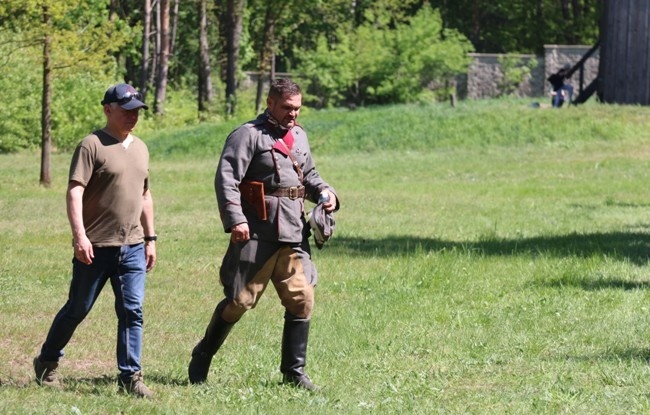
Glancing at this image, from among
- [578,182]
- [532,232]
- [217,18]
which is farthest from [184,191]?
[217,18]

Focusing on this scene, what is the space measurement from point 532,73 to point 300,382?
52299 mm

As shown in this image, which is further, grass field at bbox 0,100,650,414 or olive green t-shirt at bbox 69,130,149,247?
grass field at bbox 0,100,650,414

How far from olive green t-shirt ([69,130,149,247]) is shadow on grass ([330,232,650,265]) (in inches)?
332

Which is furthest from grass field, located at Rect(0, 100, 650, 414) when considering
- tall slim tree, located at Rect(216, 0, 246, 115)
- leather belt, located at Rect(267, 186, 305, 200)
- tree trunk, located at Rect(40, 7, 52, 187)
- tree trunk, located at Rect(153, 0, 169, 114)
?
tree trunk, located at Rect(153, 0, 169, 114)

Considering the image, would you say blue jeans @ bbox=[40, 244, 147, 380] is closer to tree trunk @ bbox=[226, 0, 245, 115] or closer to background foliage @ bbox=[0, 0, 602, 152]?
background foliage @ bbox=[0, 0, 602, 152]

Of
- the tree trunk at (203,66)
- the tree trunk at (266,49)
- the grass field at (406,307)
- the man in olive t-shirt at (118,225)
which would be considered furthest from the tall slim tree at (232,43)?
the man in olive t-shirt at (118,225)

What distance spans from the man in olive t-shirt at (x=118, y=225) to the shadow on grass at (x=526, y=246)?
27.6 ft

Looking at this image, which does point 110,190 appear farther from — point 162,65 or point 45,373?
point 162,65

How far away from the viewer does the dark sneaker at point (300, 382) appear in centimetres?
907

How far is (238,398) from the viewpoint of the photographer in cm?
870

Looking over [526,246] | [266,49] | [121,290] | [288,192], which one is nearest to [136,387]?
[121,290]

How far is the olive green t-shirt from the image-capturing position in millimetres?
8625

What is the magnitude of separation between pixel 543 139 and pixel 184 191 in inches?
449

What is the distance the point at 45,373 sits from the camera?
29.7 ft
